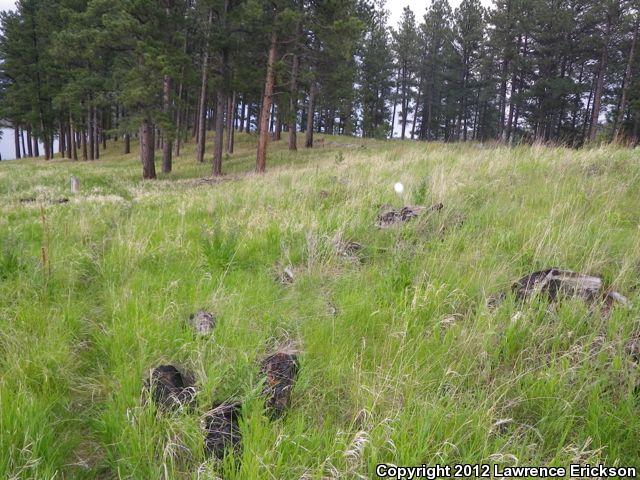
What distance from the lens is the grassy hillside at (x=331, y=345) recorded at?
1.64 m

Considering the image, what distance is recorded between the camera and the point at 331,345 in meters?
2.40

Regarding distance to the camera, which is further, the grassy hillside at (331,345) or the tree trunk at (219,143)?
the tree trunk at (219,143)

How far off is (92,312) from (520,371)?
122 inches

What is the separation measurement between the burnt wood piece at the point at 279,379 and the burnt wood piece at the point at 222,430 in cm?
18

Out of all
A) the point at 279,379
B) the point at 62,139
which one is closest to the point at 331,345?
the point at 279,379

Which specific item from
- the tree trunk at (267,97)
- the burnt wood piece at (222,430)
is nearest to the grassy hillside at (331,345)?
the burnt wood piece at (222,430)

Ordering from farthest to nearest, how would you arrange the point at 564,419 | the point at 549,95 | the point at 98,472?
1. the point at 549,95
2. the point at 564,419
3. the point at 98,472

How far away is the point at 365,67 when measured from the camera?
43.6 m

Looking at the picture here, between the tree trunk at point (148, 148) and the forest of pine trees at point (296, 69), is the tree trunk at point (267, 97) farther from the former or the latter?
the tree trunk at point (148, 148)

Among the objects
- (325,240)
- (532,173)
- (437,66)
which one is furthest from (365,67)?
(325,240)

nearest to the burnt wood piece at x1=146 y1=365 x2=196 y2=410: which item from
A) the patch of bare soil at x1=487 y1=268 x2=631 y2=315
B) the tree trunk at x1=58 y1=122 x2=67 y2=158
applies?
the patch of bare soil at x1=487 y1=268 x2=631 y2=315

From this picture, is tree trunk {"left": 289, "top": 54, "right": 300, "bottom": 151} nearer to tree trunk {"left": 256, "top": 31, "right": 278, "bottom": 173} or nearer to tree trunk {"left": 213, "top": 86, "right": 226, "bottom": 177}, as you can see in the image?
tree trunk {"left": 256, "top": 31, "right": 278, "bottom": 173}

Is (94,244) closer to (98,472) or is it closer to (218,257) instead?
(218,257)

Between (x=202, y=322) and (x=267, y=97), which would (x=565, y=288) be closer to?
(x=202, y=322)
